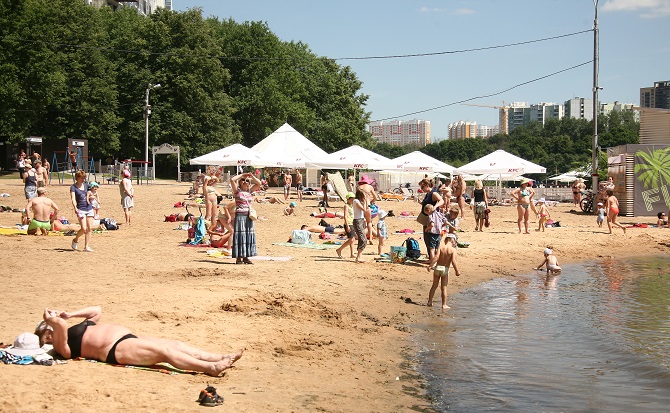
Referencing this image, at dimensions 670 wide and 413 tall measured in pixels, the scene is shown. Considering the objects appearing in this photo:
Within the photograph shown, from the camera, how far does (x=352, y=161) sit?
33031 millimetres

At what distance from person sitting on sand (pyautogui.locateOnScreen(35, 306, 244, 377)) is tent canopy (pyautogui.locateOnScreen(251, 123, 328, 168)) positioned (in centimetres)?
2762

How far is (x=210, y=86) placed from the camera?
5622 centimetres

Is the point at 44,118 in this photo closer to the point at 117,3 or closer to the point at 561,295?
the point at 117,3

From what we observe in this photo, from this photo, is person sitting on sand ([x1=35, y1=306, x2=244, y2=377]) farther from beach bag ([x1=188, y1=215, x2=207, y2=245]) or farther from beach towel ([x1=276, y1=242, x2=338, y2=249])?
beach towel ([x1=276, y1=242, x2=338, y2=249])

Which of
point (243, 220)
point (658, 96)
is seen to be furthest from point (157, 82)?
point (658, 96)

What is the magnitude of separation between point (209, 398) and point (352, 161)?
27483mm

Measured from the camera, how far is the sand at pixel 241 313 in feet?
20.0

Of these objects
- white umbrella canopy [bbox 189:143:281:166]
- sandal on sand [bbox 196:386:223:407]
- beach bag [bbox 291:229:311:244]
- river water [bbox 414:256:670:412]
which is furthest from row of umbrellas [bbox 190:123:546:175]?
sandal on sand [bbox 196:386:223:407]

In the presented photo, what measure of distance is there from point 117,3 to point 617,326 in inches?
2938

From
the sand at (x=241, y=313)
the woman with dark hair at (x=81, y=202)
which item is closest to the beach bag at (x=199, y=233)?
the sand at (x=241, y=313)

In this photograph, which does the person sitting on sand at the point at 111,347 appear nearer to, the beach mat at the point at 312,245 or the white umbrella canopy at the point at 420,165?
the beach mat at the point at 312,245

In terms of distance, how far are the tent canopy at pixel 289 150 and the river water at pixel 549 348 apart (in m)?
20.7

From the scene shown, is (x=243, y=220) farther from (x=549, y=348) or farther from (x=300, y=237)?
(x=549, y=348)

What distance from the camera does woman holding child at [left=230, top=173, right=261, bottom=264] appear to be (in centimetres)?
1288
